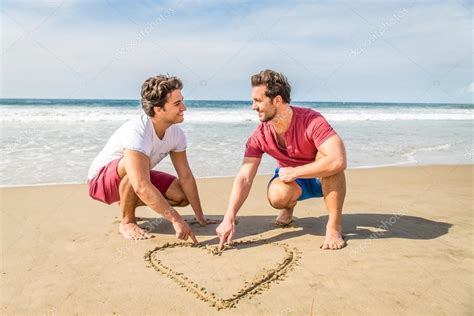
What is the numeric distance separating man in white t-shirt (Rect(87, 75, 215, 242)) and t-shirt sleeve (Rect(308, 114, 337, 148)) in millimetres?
1018

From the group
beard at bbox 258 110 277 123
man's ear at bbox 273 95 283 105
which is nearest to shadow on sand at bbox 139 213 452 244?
beard at bbox 258 110 277 123

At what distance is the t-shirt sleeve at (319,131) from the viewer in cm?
338

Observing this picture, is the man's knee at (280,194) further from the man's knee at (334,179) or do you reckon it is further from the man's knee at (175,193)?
the man's knee at (175,193)

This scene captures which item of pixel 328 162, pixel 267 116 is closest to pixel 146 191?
pixel 267 116

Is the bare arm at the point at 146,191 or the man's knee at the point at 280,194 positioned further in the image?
the man's knee at the point at 280,194

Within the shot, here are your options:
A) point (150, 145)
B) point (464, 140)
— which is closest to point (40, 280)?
point (150, 145)

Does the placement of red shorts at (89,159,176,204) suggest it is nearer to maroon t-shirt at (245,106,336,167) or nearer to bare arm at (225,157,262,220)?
bare arm at (225,157,262,220)

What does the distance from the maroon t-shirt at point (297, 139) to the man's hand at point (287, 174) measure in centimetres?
15

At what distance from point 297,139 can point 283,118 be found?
0.20 meters

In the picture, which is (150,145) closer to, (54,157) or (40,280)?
(40,280)

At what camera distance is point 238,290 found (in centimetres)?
269

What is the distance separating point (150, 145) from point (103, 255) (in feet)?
2.90

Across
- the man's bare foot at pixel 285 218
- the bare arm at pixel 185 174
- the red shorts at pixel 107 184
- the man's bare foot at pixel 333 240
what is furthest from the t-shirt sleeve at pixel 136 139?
the man's bare foot at pixel 333 240

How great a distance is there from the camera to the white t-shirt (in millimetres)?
3463
